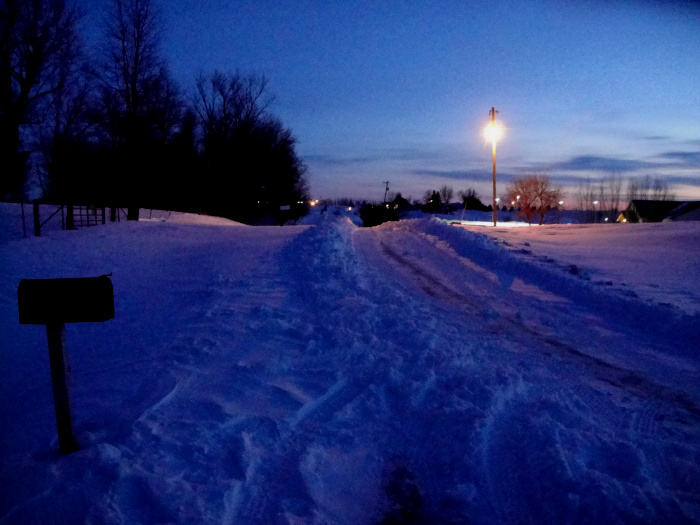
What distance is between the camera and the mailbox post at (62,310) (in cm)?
363

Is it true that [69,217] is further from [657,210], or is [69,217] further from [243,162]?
[657,210]

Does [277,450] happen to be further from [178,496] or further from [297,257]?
[297,257]

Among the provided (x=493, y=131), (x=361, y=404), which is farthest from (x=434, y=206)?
(x=361, y=404)

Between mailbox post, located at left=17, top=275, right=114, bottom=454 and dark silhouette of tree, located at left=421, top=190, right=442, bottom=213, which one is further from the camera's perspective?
dark silhouette of tree, located at left=421, top=190, right=442, bottom=213

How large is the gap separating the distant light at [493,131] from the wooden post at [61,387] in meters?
27.4

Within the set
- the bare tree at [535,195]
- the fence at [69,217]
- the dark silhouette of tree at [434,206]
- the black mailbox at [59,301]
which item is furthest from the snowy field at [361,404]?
the dark silhouette of tree at [434,206]

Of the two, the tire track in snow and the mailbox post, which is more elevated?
the mailbox post

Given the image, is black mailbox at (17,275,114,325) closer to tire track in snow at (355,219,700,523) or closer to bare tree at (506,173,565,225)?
tire track in snow at (355,219,700,523)

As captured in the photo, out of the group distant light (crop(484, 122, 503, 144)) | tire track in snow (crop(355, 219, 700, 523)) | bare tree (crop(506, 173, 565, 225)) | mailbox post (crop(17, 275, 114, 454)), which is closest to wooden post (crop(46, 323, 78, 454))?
mailbox post (crop(17, 275, 114, 454))

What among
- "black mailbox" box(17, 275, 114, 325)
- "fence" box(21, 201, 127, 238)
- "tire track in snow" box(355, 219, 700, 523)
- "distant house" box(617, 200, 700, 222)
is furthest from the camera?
"distant house" box(617, 200, 700, 222)

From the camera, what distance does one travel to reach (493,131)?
90.0 ft

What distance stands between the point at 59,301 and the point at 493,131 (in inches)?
1080

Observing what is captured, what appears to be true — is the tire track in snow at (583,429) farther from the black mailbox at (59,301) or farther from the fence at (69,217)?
the fence at (69,217)

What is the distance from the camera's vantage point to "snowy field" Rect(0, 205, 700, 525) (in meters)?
3.27
